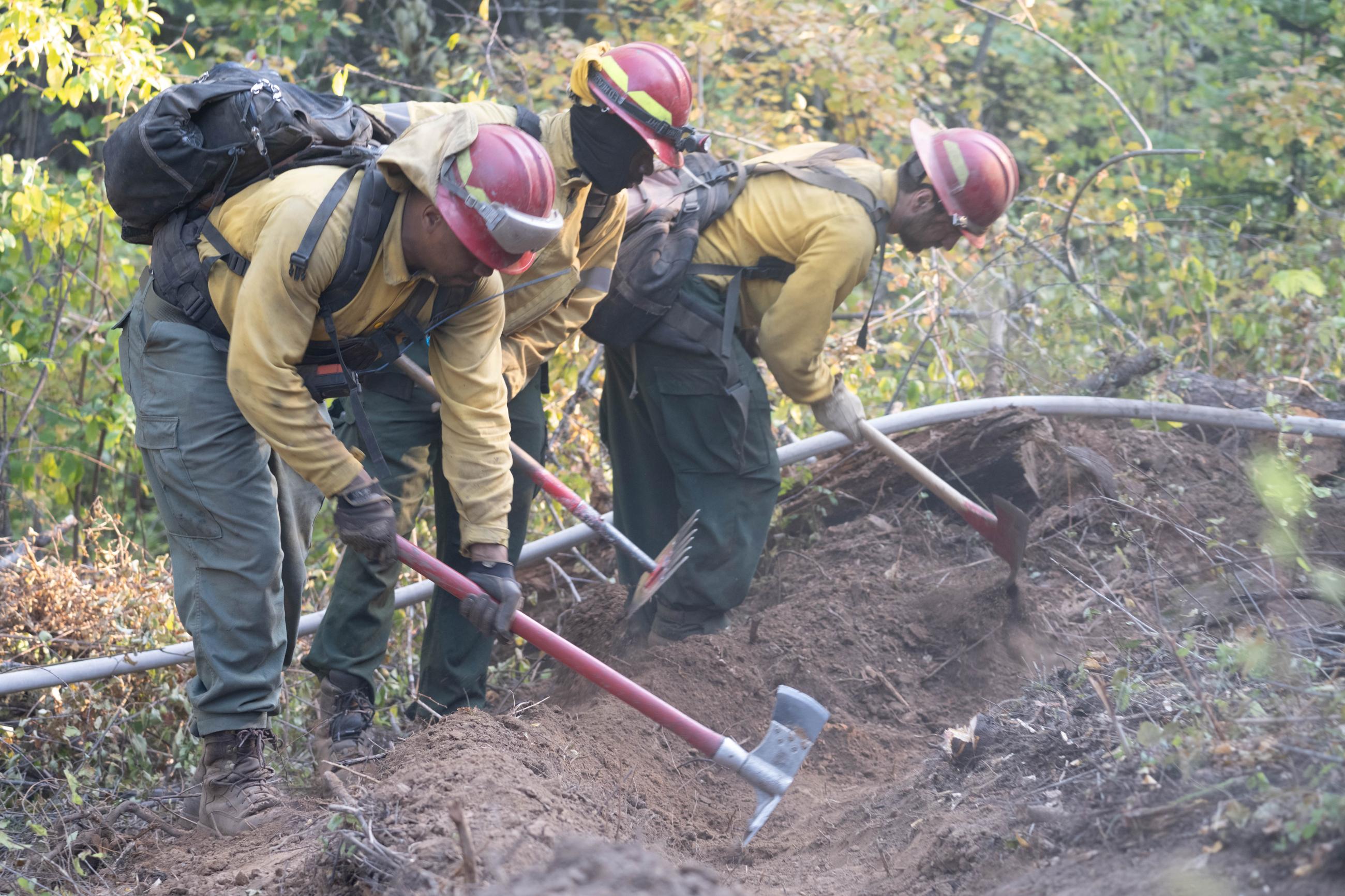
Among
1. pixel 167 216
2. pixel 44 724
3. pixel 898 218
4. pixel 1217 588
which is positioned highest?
pixel 167 216

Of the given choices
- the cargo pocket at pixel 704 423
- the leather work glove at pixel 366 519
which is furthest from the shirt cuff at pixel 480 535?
the cargo pocket at pixel 704 423

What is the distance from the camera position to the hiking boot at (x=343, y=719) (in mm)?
3715

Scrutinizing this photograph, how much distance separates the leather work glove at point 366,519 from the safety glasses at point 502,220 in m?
0.79

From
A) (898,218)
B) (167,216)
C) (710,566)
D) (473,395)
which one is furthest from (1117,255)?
(167,216)

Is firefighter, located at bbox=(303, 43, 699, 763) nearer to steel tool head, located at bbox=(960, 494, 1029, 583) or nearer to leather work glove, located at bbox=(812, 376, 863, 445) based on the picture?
leather work glove, located at bbox=(812, 376, 863, 445)

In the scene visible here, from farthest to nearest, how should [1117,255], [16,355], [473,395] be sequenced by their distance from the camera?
[1117,255] → [16,355] → [473,395]

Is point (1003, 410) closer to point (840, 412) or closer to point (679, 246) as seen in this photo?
point (840, 412)

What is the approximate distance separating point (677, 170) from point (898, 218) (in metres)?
0.87

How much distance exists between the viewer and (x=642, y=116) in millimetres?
3758

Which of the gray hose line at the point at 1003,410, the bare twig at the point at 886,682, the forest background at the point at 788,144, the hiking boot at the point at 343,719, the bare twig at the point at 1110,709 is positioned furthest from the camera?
the forest background at the point at 788,144

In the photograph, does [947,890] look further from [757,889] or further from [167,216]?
[167,216]

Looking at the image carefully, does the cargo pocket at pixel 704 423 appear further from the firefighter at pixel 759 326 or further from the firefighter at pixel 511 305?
the firefighter at pixel 511 305

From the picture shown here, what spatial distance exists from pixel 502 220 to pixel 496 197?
0.07 metres

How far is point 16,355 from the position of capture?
5051 millimetres
